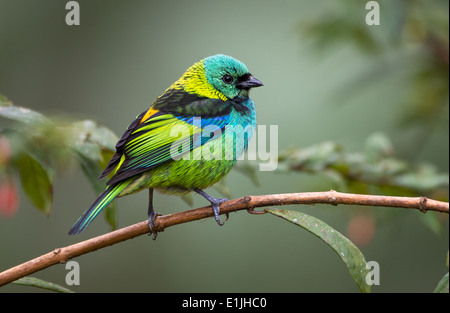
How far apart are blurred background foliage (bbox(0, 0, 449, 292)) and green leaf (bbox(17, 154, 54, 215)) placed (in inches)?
45.9

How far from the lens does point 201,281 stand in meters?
5.38

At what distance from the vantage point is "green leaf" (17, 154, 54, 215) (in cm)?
230

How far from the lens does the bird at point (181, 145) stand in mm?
2500

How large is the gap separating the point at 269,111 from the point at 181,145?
106 inches

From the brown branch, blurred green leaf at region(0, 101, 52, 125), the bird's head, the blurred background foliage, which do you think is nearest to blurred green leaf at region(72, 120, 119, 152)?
blurred green leaf at region(0, 101, 52, 125)

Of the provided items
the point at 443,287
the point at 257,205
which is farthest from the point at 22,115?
the point at 443,287

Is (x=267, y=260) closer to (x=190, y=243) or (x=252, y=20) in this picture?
(x=190, y=243)

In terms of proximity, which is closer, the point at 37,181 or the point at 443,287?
the point at 443,287

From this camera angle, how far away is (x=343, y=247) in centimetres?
189

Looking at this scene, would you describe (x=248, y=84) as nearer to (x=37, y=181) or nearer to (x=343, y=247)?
(x=37, y=181)

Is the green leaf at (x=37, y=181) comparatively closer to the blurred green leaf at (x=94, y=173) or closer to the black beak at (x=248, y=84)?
the blurred green leaf at (x=94, y=173)

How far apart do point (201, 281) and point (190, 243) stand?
364 mm

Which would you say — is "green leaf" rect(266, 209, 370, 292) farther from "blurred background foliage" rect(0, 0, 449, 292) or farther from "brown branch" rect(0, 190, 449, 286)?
"blurred background foliage" rect(0, 0, 449, 292)

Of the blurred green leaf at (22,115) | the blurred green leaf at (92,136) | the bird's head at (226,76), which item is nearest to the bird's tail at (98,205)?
the blurred green leaf at (92,136)
